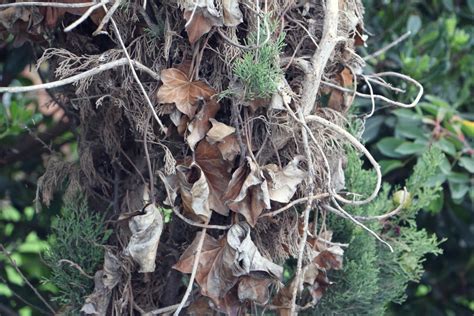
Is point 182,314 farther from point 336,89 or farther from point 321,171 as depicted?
point 336,89

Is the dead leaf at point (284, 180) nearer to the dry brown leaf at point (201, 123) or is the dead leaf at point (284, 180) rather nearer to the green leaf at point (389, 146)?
the dry brown leaf at point (201, 123)

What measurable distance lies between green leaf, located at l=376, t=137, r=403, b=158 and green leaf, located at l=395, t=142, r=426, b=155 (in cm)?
5

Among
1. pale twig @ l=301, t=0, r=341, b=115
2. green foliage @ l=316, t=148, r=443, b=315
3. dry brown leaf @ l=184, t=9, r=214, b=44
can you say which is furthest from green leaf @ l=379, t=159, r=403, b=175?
dry brown leaf @ l=184, t=9, r=214, b=44

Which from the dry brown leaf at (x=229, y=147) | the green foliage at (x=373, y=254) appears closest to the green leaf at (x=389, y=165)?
the green foliage at (x=373, y=254)

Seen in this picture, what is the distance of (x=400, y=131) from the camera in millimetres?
2166

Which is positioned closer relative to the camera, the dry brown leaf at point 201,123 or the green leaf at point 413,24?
the dry brown leaf at point 201,123

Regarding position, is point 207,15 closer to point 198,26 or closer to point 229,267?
point 198,26

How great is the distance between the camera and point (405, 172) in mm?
2354

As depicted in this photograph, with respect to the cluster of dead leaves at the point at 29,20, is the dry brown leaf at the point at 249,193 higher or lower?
lower

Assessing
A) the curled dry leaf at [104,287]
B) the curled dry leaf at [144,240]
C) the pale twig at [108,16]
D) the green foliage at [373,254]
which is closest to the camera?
the pale twig at [108,16]

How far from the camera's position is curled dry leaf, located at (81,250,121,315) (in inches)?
56.7

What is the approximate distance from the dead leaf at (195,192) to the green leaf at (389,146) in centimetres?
94

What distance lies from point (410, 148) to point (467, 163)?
15cm

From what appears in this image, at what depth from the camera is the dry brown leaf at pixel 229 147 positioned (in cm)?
136
